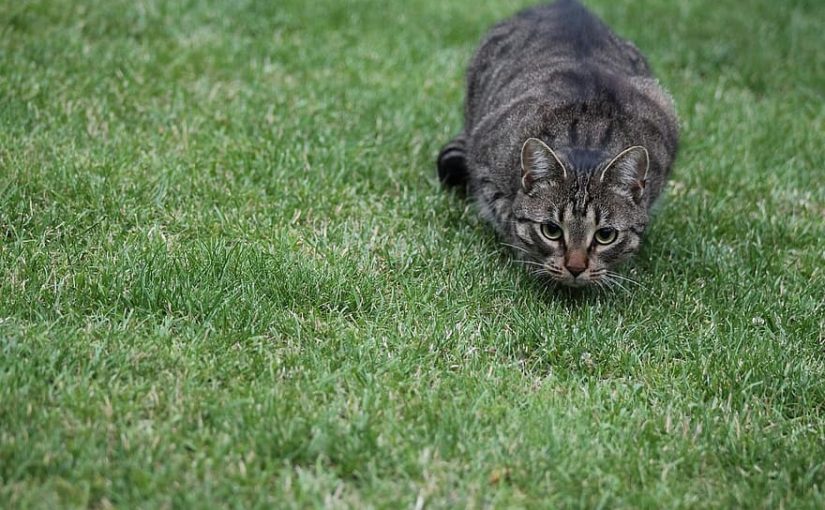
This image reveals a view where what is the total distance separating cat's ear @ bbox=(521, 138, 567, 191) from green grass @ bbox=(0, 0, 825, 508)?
1.56 ft

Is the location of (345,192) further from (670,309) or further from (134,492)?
(134,492)

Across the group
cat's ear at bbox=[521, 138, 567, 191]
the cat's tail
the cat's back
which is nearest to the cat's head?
cat's ear at bbox=[521, 138, 567, 191]

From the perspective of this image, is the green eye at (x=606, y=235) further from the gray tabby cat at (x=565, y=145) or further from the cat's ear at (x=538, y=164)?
the cat's ear at (x=538, y=164)

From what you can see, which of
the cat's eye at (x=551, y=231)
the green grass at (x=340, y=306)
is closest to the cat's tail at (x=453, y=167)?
the green grass at (x=340, y=306)

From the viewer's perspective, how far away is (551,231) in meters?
4.45

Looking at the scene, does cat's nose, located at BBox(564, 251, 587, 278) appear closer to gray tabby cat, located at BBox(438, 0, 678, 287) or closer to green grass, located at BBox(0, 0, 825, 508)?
gray tabby cat, located at BBox(438, 0, 678, 287)

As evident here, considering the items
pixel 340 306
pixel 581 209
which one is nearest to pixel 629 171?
pixel 581 209

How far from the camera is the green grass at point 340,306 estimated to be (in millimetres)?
3217

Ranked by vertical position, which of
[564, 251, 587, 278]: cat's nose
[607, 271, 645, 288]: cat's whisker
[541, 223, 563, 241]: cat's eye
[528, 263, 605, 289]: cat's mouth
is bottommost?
[607, 271, 645, 288]: cat's whisker

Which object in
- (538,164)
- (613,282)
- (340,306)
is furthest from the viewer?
(613,282)

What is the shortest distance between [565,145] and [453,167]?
3.18ft

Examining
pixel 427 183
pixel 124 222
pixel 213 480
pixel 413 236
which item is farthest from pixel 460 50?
pixel 213 480

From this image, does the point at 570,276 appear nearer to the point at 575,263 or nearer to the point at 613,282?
the point at 575,263

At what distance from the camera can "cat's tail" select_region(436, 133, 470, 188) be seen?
215 inches
